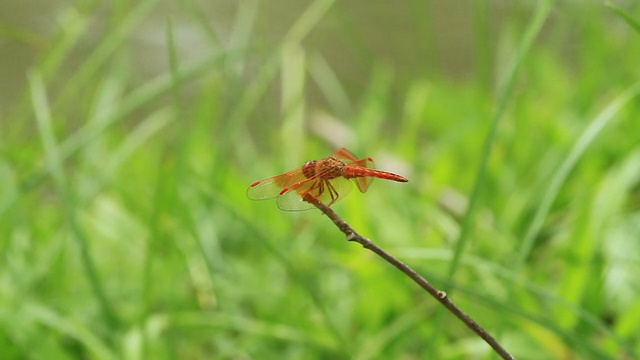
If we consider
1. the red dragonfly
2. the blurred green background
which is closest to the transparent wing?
the red dragonfly

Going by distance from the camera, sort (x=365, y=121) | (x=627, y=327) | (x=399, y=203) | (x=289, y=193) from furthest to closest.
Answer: (x=365, y=121) → (x=399, y=203) → (x=627, y=327) → (x=289, y=193)

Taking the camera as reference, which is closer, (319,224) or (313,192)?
(313,192)

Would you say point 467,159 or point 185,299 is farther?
point 467,159

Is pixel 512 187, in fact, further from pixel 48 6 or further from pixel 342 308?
pixel 48 6

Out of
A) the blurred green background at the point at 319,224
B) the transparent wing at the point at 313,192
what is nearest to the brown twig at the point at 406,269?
the transparent wing at the point at 313,192

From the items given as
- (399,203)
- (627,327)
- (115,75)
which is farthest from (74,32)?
(627,327)

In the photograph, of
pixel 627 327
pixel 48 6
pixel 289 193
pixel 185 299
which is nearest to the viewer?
pixel 289 193

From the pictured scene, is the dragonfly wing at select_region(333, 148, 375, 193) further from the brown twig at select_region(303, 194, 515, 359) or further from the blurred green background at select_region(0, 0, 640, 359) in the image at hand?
the blurred green background at select_region(0, 0, 640, 359)

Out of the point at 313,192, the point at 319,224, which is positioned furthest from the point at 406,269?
the point at 319,224

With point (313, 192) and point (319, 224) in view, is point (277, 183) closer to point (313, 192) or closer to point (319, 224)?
point (313, 192)
